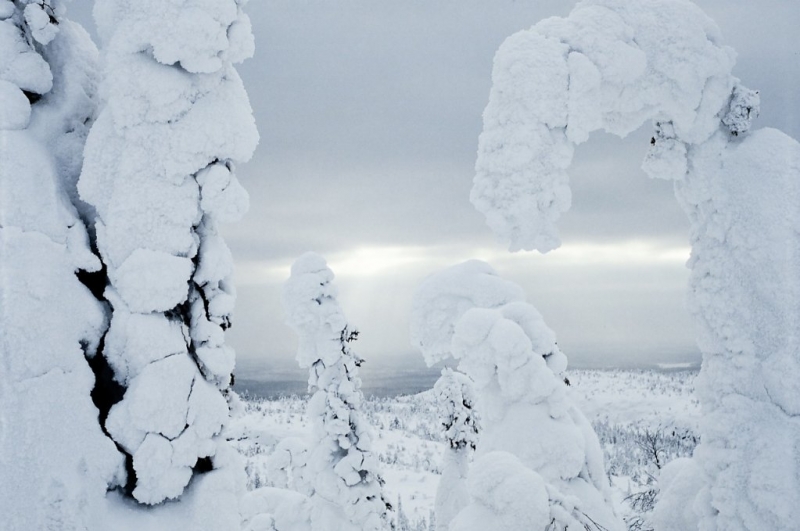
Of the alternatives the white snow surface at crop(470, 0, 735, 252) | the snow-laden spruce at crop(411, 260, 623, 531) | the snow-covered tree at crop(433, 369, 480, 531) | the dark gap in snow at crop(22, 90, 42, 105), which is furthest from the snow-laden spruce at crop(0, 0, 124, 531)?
the snow-covered tree at crop(433, 369, 480, 531)

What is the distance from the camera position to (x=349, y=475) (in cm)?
1245

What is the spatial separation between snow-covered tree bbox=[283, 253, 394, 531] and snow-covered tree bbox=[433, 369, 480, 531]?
5.68 ft

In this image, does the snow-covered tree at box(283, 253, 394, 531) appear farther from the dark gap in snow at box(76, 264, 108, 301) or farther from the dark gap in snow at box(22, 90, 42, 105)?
the dark gap in snow at box(22, 90, 42, 105)

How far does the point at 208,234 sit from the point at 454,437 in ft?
37.0

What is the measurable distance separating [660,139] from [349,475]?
32.0ft

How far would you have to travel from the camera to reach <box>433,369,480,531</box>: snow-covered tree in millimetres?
14172

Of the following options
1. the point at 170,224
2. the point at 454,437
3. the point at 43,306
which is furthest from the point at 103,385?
the point at 454,437

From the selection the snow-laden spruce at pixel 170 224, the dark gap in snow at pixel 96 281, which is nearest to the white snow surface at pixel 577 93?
the snow-laden spruce at pixel 170 224

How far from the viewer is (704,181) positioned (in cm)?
612

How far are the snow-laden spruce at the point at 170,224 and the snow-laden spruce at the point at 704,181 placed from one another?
9.02 ft

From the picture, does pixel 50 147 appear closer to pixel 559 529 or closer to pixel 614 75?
pixel 614 75

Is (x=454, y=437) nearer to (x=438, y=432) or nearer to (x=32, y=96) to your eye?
(x=32, y=96)

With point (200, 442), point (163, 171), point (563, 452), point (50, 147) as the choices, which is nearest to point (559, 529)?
point (563, 452)

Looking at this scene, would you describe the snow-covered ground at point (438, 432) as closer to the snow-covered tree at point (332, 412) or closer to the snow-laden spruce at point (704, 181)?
the snow-covered tree at point (332, 412)
